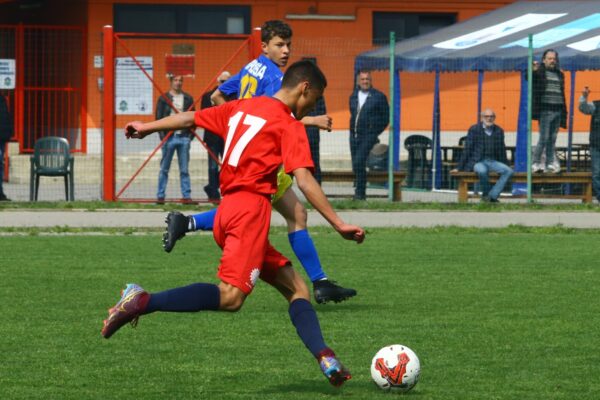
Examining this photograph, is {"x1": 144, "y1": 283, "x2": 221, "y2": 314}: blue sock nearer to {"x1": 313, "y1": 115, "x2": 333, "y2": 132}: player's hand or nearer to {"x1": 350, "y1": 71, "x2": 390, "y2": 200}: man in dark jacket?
{"x1": 313, "y1": 115, "x2": 333, "y2": 132}: player's hand

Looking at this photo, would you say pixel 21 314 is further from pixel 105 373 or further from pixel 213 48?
pixel 213 48

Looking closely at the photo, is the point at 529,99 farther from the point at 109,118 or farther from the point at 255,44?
the point at 109,118

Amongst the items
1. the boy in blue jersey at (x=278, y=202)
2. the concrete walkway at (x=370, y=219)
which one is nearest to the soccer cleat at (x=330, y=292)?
the boy in blue jersey at (x=278, y=202)

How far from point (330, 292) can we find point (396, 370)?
7.91 ft

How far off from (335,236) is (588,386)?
31.2 feet

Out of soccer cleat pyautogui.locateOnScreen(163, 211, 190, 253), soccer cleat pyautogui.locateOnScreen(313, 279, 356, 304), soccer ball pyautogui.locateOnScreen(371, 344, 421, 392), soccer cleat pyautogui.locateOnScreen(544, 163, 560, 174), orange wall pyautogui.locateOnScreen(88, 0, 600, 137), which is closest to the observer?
soccer ball pyautogui.locateOnScreen(371, 344, 421, 392)

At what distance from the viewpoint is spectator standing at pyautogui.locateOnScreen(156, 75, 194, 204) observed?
20.6 metres

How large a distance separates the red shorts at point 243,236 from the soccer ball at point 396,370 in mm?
783

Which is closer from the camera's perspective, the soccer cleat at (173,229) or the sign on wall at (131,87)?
the soccer cleat at (173,229)

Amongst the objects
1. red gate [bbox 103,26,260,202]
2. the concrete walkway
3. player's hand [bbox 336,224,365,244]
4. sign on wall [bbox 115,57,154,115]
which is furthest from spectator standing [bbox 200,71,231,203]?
player's hand [bbox 336,224,365,244]

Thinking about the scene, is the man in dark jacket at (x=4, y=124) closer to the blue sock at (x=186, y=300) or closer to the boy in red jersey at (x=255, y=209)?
the boy in red jersey at (x=255, y=209)

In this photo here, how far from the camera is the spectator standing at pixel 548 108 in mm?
21141

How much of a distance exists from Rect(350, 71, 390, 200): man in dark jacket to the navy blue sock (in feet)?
45.6

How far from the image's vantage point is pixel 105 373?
7.61m
